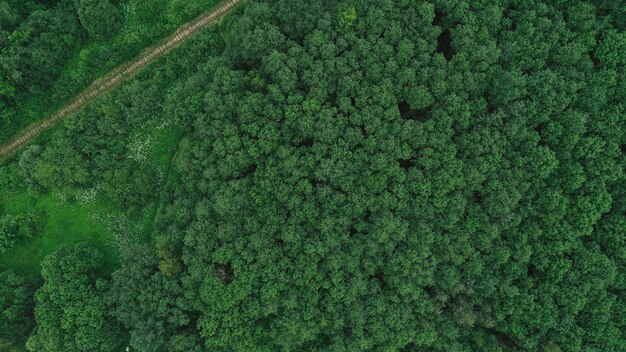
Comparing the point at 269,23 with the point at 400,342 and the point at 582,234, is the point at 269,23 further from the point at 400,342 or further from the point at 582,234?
the point at 582,234

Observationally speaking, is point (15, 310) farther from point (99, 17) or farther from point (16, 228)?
point (99, 17)

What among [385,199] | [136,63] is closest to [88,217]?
[136,63]

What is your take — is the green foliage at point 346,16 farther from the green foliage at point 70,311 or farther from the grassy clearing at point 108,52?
the green foliage at point 70,311

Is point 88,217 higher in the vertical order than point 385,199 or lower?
higher

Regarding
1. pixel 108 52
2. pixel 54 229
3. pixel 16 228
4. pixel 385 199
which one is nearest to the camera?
pixel 385 199

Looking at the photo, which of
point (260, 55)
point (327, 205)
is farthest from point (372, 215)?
point (260, 55)

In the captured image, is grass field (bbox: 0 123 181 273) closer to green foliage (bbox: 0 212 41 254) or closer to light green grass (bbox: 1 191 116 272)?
light green grass (bbox: 1 191 116 272)

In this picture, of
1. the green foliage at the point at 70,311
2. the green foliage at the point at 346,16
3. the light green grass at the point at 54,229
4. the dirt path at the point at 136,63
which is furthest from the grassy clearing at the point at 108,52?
the green foliage at the point at 70,311

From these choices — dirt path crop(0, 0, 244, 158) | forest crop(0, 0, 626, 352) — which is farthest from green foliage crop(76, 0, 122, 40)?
forest crop(0, 0, 626, 352)
